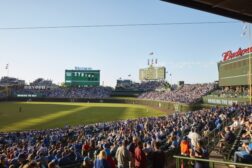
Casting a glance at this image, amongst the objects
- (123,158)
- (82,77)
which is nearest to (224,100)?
(123,158)

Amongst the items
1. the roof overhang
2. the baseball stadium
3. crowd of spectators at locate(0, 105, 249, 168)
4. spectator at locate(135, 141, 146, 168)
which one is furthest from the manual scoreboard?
the roof overhang

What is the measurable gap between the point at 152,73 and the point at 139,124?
306 ft

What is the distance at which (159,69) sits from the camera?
117m

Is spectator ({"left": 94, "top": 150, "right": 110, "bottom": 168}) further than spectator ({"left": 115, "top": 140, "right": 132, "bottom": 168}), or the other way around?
spectator ({"left": 115, "top": 140, "right": 132, "bottom": 168})

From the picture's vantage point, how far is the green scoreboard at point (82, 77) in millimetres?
102000

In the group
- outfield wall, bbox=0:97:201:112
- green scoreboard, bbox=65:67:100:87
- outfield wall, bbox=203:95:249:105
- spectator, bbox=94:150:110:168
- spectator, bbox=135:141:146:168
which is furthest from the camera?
green scoreboard, bbox=65:67:100:87

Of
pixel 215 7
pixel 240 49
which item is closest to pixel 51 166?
pixel 215 7

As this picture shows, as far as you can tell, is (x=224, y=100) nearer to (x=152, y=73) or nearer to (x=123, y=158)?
(x=123, y=158)

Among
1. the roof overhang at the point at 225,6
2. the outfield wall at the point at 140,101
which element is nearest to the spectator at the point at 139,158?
the roof overhang at the point at 225,6

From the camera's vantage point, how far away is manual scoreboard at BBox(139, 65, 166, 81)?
115506 mm

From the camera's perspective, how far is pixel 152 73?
119875mm

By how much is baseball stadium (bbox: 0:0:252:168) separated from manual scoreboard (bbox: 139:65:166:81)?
0.36 metres

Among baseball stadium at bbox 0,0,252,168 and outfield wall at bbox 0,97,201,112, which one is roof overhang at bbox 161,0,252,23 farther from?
outfield wall at bbox 0,97,201,112

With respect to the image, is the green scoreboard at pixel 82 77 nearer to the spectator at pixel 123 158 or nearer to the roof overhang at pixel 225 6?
the spectator at pixel 123 158
